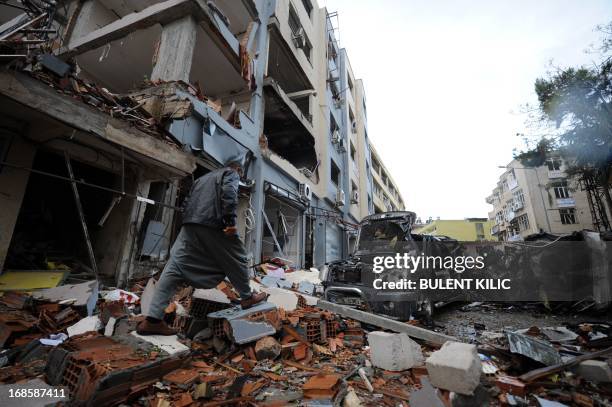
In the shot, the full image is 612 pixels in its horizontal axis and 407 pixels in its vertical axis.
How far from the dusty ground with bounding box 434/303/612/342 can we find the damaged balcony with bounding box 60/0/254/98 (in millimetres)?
7952

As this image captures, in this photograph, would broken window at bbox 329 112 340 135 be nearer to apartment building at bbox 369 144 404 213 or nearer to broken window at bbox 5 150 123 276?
apartment building at bbox 369 144 404 213

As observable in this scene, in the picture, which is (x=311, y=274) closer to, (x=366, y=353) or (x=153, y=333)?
(x=366, y=353)

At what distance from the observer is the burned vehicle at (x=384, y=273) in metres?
4.28

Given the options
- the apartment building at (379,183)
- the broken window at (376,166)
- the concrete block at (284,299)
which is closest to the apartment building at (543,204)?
the apartment building at (379,183)

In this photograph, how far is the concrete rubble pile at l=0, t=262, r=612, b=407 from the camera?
1853 millimetres

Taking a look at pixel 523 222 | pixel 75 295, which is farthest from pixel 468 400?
pixel 523 222

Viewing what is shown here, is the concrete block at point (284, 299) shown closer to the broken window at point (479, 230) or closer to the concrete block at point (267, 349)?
the concrete block at point (267, 349)

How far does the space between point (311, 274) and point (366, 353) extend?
5306mm

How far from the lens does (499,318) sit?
598 cm

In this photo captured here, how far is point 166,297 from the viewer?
8.75 ft

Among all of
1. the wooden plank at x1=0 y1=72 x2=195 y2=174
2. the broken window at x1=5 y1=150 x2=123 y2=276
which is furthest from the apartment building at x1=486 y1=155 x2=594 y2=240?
the broken window at x1=5 y1=150 x2=123 y2=276

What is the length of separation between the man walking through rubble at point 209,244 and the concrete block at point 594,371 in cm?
325

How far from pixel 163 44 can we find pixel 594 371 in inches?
373

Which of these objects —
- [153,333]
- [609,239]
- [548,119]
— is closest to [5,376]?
[153,333]
